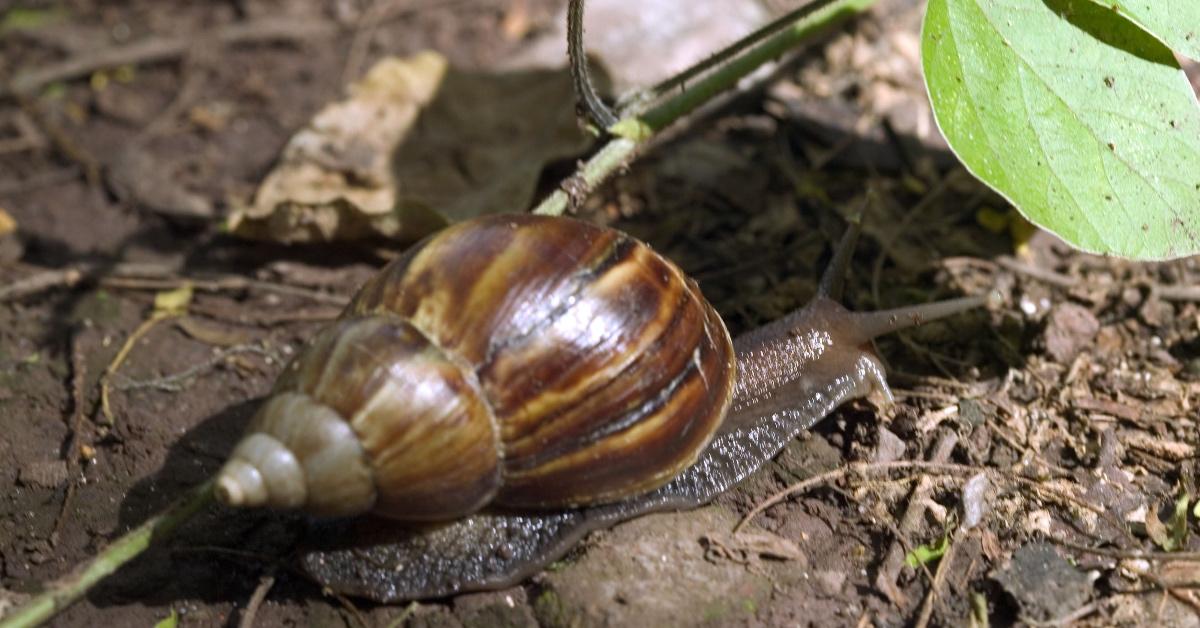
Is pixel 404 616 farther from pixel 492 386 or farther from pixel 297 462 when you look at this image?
pixel 492 386

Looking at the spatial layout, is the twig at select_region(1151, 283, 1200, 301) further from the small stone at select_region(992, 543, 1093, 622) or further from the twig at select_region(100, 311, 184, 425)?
the twig at select_region(100, 311, 184, 425)

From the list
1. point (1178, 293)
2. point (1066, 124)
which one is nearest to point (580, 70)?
point (1066, 124)

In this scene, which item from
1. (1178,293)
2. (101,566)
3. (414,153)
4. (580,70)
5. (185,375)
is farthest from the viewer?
(414,153)

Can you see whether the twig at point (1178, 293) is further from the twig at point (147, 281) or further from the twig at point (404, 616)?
the twig at point (147, 281)

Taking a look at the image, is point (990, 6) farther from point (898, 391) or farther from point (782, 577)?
point (782, 577)

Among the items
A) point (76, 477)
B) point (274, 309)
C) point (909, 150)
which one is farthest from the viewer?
point (909, 150)

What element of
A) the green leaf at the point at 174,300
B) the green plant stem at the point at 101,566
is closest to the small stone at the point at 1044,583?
the green plant stem at the point at 101,566

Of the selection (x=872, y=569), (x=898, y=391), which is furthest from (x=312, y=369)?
(x=898, y=391)
